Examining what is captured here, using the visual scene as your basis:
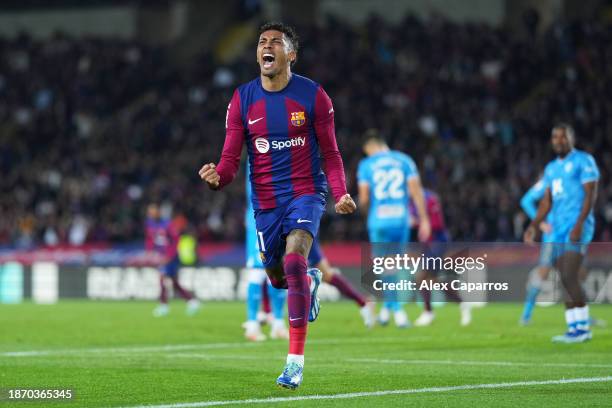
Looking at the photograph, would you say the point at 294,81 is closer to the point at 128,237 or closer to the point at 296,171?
the point at 296,171

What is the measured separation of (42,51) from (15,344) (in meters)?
25.2

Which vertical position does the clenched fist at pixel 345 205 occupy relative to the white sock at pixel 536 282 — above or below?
above

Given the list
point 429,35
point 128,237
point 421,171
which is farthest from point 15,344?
point 429,35

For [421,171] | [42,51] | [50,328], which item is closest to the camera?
[50,328]

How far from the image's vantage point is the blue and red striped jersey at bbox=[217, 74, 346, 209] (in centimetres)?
855

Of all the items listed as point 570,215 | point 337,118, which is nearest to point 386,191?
point 570,215

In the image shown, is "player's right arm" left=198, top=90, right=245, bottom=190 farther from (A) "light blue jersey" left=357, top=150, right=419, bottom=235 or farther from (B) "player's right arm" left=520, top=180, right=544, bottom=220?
(A) "light blue jersey" left=357, top=150, right=419, bottom=235

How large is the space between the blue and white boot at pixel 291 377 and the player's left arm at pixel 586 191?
5.53 meters

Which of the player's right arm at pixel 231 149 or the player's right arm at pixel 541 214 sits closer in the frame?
the player's right arm at pixel 231 149

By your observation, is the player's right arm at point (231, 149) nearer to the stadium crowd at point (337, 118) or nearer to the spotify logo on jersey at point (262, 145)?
the spotify logo on jersey at point (262, 145)

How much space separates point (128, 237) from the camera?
29.4 metres

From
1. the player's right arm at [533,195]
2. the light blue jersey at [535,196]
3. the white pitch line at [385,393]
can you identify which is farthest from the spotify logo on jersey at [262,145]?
the player's right arm at [533,195]

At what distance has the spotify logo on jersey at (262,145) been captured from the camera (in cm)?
859

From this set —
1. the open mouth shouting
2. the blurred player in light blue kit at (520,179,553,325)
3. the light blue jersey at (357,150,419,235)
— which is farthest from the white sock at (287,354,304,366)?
the light blue jersey at (357,150,419,235)
